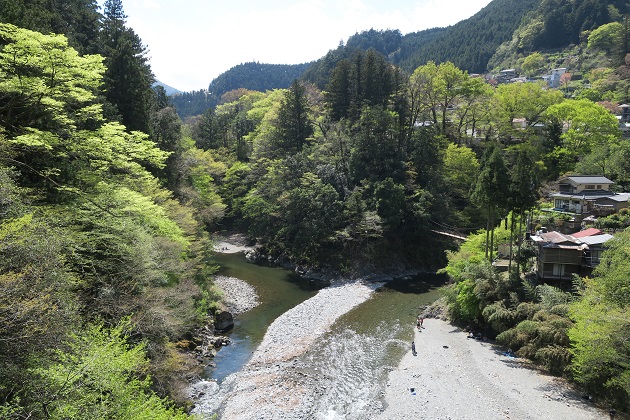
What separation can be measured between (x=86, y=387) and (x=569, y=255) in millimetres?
21904

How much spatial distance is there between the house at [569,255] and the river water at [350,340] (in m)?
8.21

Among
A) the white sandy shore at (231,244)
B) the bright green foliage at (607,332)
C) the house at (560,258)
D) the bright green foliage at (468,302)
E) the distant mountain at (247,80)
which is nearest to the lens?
the bright green foliage at (607,332)

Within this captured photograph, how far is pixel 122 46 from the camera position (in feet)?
81.3

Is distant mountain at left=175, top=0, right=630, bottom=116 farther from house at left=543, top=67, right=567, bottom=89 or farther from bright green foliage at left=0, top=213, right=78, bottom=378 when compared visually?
bright green foliage at left=0, top=213, right=78, bottom=378

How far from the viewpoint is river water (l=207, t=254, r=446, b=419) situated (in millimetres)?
15164

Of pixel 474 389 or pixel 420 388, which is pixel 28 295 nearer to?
pixel 420 388

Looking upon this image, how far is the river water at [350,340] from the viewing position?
15164 mm

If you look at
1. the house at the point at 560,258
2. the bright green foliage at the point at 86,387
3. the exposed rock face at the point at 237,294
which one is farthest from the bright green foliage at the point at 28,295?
the house at the point at 560,258

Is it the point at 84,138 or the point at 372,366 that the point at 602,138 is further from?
the point at 84,138

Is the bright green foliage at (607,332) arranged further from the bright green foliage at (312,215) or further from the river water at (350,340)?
the bright green foliage at (312,215)

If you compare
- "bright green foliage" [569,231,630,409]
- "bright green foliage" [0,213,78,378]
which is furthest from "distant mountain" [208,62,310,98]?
"bright green foliage" [0,213,78,378]

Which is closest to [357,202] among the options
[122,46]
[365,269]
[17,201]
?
[365,269]

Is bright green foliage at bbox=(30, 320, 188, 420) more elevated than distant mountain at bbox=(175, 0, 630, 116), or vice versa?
distant mountain at bbox=(175, 0, 630, 116)

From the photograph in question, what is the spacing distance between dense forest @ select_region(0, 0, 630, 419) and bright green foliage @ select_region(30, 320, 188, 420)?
49 mm
